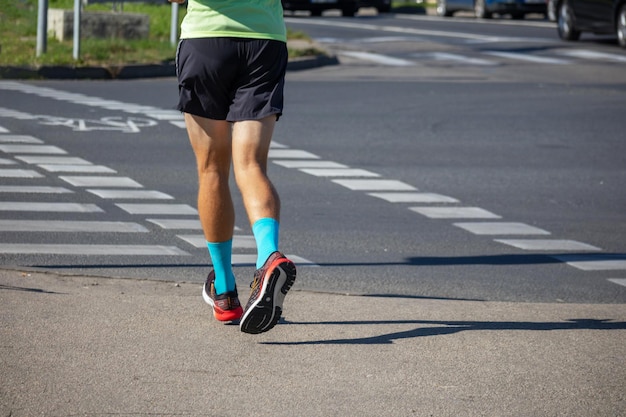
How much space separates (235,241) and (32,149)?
157 inches

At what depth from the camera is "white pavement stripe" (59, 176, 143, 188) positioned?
9.58 metres

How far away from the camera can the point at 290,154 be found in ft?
37.3

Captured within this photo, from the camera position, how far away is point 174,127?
1280 centimetres

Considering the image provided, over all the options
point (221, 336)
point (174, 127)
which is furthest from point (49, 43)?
point (221, 336)

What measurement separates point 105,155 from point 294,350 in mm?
6425

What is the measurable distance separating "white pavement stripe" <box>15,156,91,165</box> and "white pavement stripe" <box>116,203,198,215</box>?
1912 millimetres

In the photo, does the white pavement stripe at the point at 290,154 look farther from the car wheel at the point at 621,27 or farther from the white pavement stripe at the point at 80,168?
the car wheel at the point at 621,27

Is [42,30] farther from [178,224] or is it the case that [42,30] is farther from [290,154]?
[178,224]

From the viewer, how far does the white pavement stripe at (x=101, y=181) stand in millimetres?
9582

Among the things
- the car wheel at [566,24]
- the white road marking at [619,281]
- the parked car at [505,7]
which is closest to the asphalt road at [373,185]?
the white road marking at [619,281]

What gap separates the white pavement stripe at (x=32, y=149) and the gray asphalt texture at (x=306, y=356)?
5.08 metres

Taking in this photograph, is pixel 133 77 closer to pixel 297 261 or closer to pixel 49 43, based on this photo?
pixel 49 43

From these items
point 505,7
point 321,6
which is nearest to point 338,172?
point 505,7

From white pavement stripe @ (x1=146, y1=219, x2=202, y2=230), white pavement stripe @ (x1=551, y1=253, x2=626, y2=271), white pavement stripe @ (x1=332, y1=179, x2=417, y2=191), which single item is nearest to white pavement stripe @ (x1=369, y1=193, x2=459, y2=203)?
white pavement stripe @ (x1=332, y1=179, x2=417, y2=191)
